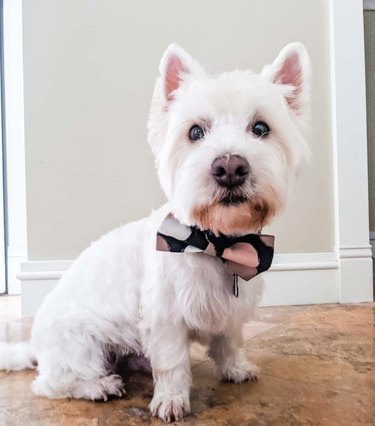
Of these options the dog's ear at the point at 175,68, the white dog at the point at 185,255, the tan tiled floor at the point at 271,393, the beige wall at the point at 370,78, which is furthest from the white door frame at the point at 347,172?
the dog's ear at the point at 175,68

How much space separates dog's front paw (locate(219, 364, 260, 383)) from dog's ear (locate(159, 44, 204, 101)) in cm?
88

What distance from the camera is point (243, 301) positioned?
1.28 meters

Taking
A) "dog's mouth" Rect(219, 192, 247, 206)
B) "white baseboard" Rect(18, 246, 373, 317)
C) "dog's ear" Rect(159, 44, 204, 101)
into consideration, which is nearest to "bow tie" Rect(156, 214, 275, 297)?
"dog's mouth" Rect(219, 192, 247, 206)

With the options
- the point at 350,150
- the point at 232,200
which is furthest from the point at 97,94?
the point at 232,200

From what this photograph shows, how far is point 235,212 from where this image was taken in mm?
1098

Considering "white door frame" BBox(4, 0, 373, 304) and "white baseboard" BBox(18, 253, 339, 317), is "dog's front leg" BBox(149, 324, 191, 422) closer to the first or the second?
"white baseboard" BBox(18, 253, 339, 317)

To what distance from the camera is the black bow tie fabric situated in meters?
1.21

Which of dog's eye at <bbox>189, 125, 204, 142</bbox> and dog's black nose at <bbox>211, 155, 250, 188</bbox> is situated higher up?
dog's eye at <bbox>189, 125, 204, 142</bbox>

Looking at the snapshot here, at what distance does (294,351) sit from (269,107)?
38.8 inches

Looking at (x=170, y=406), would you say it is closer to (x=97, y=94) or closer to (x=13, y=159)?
(x=97, y=94)

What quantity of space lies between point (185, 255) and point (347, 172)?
65.7 inches

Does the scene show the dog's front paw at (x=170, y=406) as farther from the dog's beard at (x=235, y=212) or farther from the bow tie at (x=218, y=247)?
the dog's beard at (x=235, y=212)

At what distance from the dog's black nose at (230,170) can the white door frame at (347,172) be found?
159cm

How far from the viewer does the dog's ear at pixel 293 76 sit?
4.34 feet
